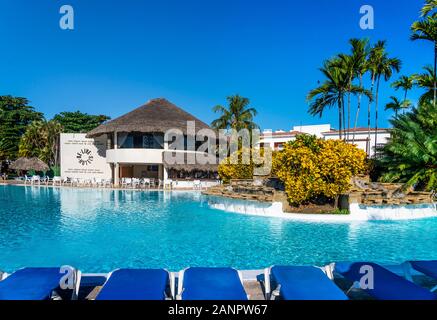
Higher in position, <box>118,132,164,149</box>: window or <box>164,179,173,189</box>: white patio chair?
<box>118,132,164,149</box>: window

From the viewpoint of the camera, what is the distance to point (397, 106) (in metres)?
32.7

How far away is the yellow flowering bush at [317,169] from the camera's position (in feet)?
41.2

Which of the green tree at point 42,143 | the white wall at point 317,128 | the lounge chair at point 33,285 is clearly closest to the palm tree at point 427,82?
the lounge chair at point 33,285

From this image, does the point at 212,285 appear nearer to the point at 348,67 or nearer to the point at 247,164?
the point at 247,164

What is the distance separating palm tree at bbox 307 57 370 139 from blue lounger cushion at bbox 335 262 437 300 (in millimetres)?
17829

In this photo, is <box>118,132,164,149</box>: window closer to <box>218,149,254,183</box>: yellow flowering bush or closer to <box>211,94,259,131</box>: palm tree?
<box>211,94,259,131</box>: palm tree

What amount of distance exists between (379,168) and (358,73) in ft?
25.4

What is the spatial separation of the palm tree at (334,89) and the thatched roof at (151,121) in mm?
12287

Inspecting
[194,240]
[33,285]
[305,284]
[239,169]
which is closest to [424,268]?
[305,284]

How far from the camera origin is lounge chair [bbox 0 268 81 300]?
363cm

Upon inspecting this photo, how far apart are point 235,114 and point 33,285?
99.9ft

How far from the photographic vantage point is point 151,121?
28.5 meters

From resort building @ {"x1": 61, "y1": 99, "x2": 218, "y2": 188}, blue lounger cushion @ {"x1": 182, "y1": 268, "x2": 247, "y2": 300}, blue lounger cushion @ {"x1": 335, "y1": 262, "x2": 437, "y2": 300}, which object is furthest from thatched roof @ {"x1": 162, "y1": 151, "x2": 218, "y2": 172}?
blue lounger cushion @ {"x1": 335, "y1": 262, "x2": 437, "y2": 300}
